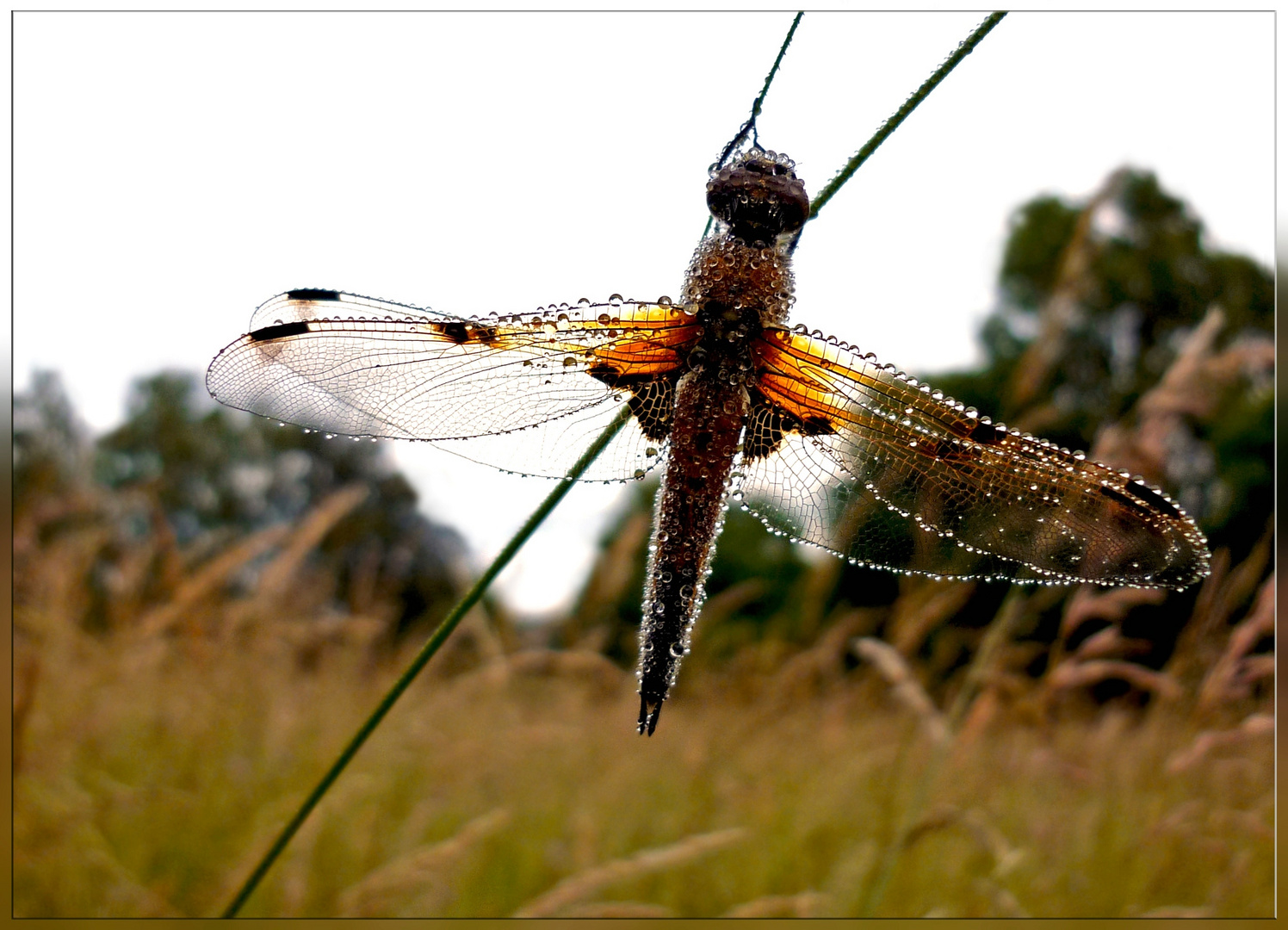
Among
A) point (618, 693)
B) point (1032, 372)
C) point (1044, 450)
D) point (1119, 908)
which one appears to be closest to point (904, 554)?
point (1044, 450)

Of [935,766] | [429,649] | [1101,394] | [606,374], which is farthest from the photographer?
[1101,394]

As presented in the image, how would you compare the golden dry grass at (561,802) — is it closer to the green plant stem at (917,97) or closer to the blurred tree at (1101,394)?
the blurred tree at (1101,394)

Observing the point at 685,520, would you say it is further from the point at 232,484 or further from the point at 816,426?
the point at 232,484

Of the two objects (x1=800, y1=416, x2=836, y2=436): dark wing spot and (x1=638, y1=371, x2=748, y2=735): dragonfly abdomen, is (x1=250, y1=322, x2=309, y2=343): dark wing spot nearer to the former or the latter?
(x1=638, y1=371, x2=748, y2=735): dragonfly abdomen

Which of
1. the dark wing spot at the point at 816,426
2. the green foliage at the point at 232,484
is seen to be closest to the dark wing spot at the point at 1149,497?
the dark wing spot at the point at 816,426

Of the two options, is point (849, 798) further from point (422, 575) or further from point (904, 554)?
point (422, 575)

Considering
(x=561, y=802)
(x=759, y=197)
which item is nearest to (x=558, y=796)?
(x=561, y=802)
